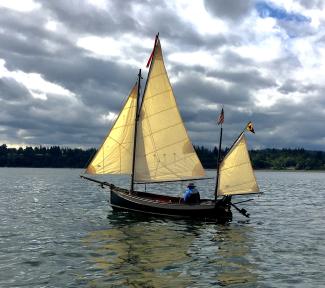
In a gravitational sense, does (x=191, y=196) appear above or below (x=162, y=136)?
below

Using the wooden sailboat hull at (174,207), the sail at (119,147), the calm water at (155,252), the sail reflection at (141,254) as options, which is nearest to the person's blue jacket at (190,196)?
the wooden sailboat hull at (174,207)

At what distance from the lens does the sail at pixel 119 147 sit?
43.5m

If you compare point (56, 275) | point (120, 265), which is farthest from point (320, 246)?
point (56, 275)

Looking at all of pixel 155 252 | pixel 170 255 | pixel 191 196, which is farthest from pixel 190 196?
pixel 170 255

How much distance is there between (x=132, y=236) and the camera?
33250 mm

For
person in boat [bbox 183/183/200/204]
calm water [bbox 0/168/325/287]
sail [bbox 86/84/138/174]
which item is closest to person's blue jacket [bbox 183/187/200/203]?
person in boat [bbox 183/183/200/204]

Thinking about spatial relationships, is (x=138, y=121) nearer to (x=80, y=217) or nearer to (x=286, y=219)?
(x=80, y=217)

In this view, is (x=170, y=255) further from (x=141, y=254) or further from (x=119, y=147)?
(x=119, y=147)

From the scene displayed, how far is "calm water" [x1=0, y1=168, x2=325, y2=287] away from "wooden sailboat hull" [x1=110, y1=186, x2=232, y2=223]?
113cm

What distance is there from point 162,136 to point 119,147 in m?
4.38

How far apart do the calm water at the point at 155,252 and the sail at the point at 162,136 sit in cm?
518

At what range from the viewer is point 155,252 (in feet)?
90.3

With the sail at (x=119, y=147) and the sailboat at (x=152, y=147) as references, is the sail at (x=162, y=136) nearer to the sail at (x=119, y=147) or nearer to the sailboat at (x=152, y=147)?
the sailboat at (x=152, y=147)

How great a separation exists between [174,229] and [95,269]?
14729mm
